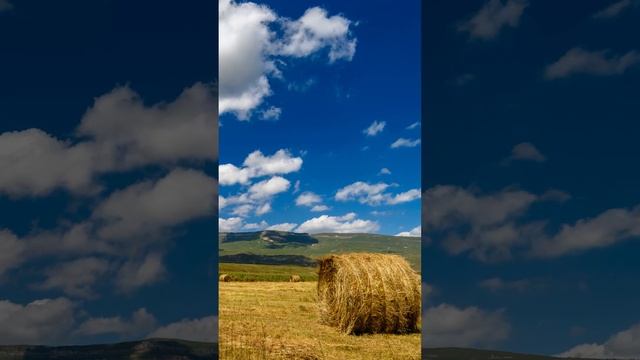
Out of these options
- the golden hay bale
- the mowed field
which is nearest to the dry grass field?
the mowed field

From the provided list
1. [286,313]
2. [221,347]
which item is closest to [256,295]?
[286,313]

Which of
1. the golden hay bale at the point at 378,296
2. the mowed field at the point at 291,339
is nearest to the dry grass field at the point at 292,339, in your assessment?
the mowed field at the point at 291,339

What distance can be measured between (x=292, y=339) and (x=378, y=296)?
7.33ft

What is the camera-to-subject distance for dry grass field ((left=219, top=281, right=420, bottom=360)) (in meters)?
8.98

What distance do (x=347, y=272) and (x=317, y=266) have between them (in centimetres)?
183

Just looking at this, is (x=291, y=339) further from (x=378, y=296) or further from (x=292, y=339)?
(x=378, y=296)

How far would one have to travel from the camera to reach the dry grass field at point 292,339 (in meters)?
8.98

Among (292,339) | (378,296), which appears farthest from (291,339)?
(378,296)

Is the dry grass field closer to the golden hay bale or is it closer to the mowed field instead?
the mowed field

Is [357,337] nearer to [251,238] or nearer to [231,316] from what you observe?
[231,316]

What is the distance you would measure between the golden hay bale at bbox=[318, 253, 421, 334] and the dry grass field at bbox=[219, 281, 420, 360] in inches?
9.3

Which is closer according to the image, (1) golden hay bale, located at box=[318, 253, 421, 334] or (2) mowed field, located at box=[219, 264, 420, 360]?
(2) mowed field, located at box=[219, 264, 420, 360]

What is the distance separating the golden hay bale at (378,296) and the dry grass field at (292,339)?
0.24m

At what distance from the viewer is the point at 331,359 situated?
8852mm
